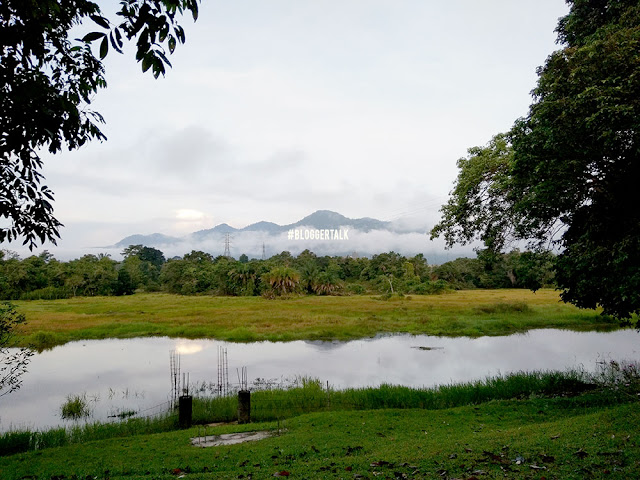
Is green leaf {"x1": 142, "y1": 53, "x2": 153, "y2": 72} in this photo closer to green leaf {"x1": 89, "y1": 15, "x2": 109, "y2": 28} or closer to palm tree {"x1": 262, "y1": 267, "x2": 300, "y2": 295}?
green leaf {"x1": 89, "y1": 15, "x2": 109, "y2": 28}

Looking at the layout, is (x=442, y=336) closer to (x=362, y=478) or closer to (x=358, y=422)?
(x=358, y=422)

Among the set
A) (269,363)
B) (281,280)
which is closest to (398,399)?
(269,363)

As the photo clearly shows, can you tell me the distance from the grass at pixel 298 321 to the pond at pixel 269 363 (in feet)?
8.17

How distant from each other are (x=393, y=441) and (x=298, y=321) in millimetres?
33099

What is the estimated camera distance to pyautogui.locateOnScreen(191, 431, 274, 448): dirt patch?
1086cm

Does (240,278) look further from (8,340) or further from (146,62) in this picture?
(146,62)

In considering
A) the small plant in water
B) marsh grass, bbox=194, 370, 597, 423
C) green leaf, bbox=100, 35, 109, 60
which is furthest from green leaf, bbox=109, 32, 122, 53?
the small plant in water

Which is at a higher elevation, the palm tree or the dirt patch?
the palm tree

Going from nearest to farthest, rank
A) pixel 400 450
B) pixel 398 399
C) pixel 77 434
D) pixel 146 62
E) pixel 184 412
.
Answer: pixel 146 62 → pixel 400 450 → pixel 77 434 → pixel 184 412 → pixel 398 399

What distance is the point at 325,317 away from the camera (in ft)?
144

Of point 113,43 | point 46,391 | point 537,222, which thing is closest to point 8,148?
point 113,43

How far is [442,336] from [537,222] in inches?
973

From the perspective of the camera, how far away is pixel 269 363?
87.7 ft

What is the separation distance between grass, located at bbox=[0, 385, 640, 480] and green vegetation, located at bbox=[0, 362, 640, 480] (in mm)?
27
